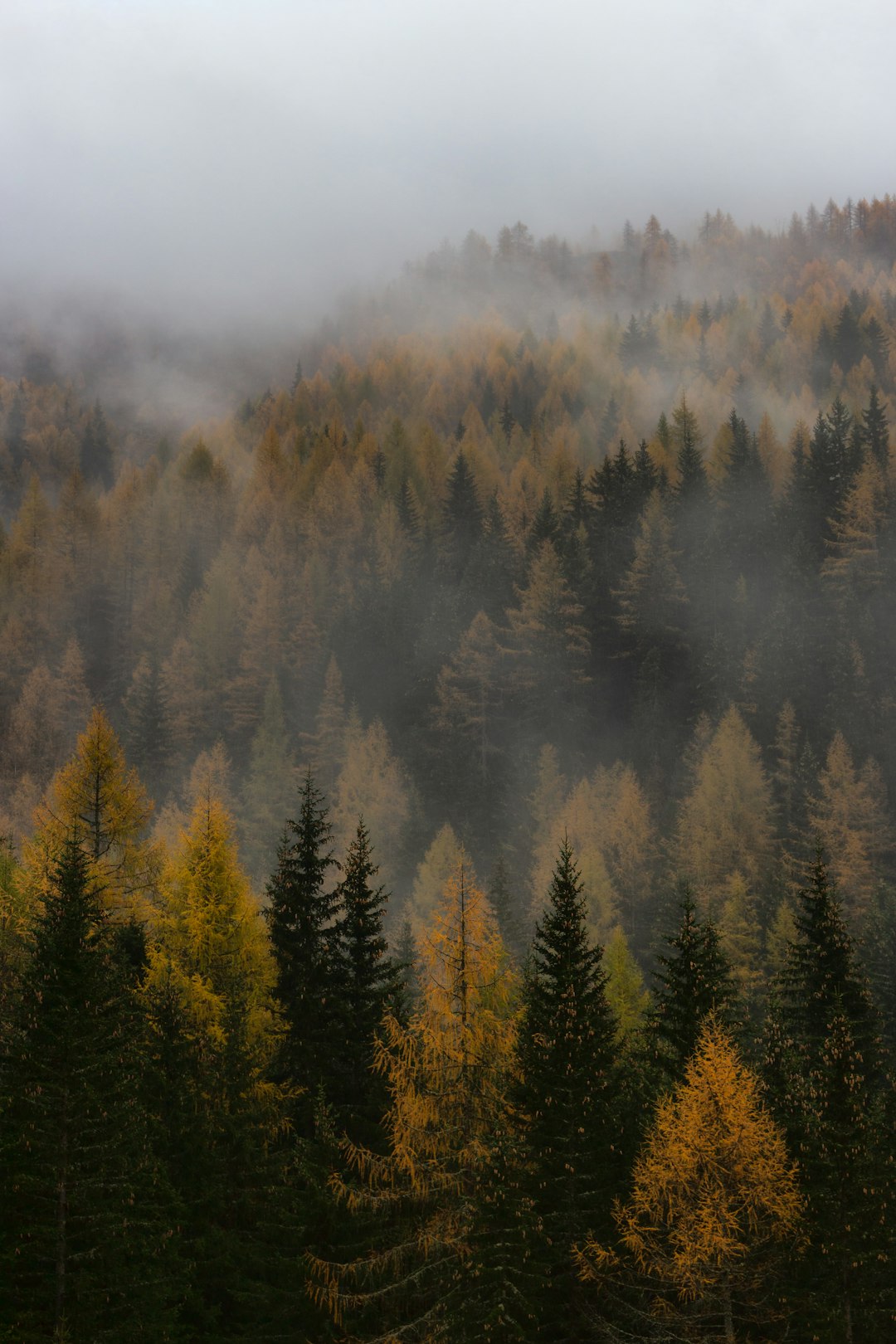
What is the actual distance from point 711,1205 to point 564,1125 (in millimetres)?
3362

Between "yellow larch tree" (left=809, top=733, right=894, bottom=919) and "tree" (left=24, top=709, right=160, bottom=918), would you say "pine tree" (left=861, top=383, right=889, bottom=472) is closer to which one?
"yellow larch tree" (left=809, top=733, right=894, bottom=919)

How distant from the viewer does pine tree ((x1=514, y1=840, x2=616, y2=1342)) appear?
2480 centimetres

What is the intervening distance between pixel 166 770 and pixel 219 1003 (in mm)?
70753

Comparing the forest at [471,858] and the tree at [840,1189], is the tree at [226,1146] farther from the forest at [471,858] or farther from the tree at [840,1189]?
the tree at [840,1189]

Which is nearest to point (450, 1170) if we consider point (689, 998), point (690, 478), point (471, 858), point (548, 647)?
point (689, 998)

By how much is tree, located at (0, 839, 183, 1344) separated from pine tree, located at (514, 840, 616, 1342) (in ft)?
25.0

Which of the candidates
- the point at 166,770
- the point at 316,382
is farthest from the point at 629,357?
the point at 166,770

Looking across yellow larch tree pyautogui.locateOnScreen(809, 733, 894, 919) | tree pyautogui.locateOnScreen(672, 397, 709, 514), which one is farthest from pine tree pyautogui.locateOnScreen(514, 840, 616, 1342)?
tree pyautogui.locateOnScreen(672, 397, 709, 514)

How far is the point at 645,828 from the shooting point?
251 ft

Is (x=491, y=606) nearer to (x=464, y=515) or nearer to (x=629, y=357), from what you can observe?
(x=464, y=515)

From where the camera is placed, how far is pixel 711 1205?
78.3 feet

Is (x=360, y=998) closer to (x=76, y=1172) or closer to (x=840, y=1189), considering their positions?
(x=76, y=1172)

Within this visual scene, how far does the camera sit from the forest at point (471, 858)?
2416 centimetres

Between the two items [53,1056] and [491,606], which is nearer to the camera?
[53,1056]
